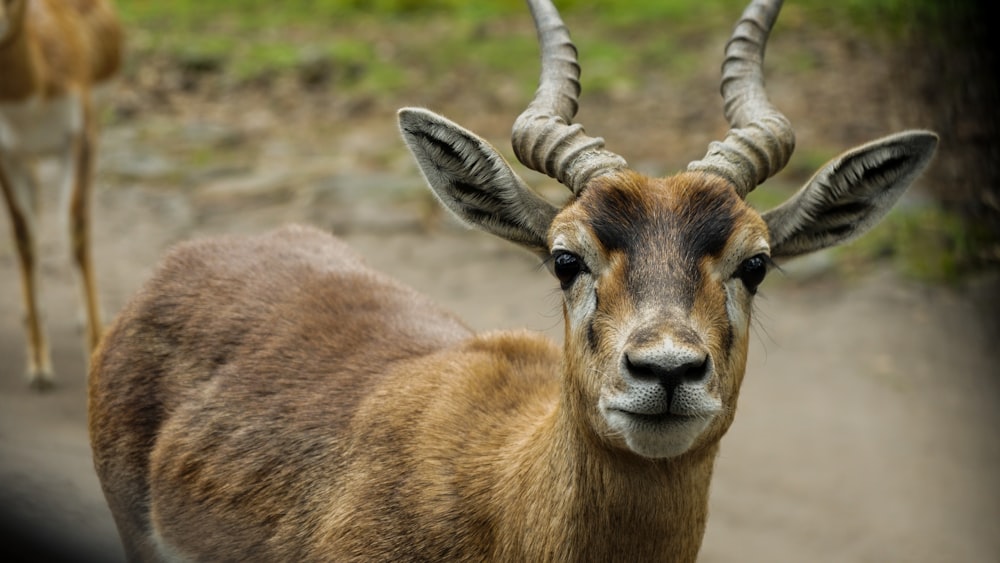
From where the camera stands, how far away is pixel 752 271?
13.0 ft

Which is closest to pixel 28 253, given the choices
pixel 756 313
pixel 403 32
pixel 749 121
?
pixel 756 313

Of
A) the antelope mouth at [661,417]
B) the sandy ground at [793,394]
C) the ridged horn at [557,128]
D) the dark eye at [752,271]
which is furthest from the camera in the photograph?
the sandy ground at [793,394]

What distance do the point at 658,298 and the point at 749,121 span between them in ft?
3.35

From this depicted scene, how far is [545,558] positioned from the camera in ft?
13.3

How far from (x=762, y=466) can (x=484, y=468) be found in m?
4.08

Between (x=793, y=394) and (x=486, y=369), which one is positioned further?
(x=793, y=394)

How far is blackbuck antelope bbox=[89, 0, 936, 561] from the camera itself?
3799mm

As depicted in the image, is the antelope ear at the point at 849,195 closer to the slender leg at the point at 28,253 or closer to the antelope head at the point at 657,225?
the antelope head at the point at 657,225

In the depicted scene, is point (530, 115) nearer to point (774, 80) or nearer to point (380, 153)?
point (380, 153)

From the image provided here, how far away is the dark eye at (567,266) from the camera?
3998 millimetres

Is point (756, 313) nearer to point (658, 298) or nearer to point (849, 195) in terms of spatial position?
point (849, 195)

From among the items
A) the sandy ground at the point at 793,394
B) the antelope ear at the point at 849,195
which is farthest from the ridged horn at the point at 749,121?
the sandy ground at the point at 793,394

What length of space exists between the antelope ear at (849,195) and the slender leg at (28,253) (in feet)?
19.7

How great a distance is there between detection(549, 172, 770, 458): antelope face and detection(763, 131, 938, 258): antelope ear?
0.31 meters
